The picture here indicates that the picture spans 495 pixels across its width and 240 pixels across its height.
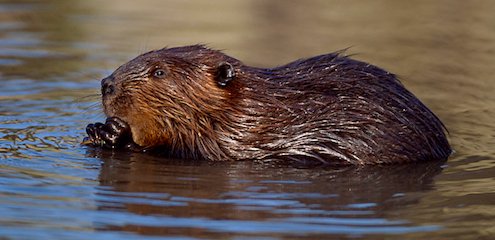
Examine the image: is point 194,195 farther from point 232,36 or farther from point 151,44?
point 232,36

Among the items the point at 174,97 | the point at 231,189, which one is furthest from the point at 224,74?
the point at 231,189

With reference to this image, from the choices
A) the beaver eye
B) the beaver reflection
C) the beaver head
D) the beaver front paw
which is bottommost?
the beaver reflection

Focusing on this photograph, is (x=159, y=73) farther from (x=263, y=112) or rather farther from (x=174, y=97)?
(x=263, y=112)

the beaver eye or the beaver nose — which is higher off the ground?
the beaver eye

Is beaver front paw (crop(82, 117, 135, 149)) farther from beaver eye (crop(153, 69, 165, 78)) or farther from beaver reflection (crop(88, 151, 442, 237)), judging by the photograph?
beaver eye (crop(153, 69, 165, 78))

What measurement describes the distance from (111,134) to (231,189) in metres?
1.32

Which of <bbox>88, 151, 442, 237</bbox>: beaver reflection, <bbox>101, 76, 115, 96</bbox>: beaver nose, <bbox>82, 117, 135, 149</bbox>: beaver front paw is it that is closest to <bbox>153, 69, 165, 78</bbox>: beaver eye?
<bbox>101, 76, 115, 96</bbox>: beaver nose

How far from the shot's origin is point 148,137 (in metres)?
6.84

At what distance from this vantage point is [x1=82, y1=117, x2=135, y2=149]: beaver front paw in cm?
687

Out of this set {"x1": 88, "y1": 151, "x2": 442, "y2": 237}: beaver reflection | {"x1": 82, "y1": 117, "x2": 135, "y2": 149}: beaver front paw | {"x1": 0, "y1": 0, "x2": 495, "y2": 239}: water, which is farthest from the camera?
{"x1": 82, "y1": 117, "x2": 135, "y2": 149}: beaver front paw

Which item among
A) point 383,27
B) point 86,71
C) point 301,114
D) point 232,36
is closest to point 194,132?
point 301,114

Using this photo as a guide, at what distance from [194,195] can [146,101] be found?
4.19 feet

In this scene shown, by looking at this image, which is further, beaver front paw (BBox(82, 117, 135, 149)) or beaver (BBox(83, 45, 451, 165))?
beaver front paw (BBox(82, 117, 135, 149))

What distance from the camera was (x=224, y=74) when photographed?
676 cm
